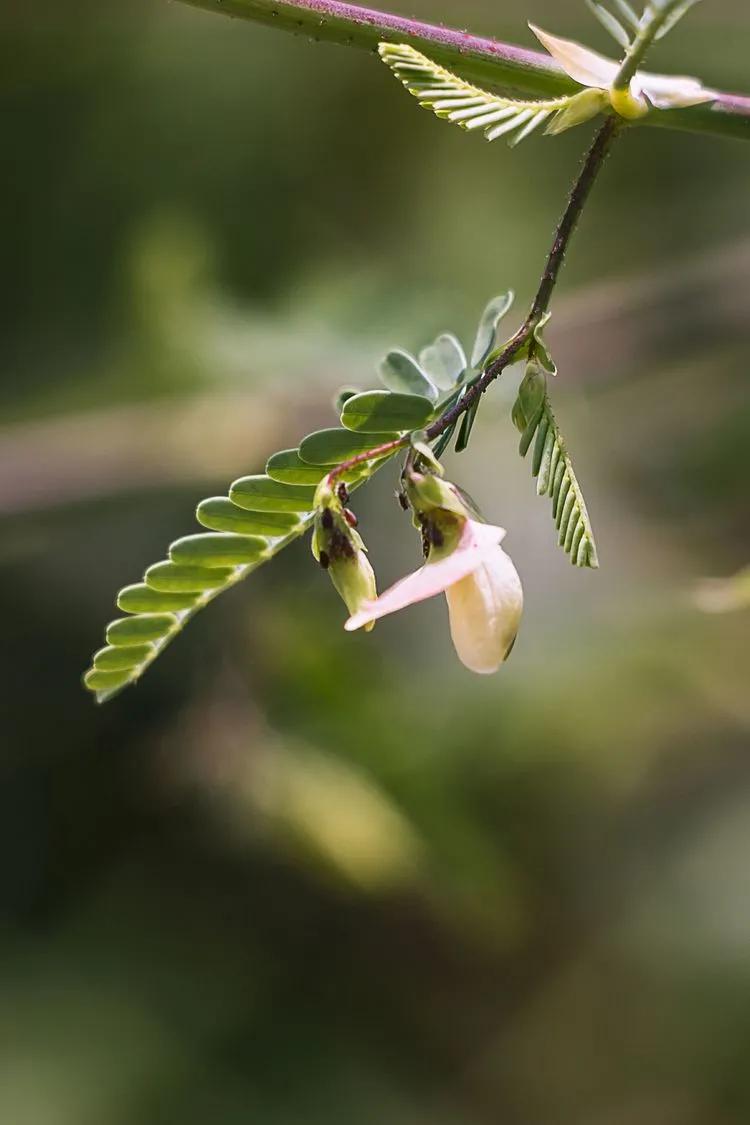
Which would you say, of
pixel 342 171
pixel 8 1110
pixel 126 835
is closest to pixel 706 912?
pixel 126 835

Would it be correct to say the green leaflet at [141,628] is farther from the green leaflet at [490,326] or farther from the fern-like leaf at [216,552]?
the green leaflet at [490,326]

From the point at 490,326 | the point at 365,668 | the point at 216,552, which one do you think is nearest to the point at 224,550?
the point at 216,552

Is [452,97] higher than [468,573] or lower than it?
higher

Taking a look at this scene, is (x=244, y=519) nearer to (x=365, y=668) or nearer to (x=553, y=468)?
(x=553, y=468)

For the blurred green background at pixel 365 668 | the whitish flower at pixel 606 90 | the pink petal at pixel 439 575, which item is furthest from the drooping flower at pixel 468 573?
the blurred green background at pixel 365 668

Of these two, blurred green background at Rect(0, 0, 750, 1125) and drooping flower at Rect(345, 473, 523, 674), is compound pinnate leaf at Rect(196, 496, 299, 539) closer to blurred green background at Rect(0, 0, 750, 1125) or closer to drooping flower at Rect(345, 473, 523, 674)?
drooping flower at Rect(345, 473, 523, 674)

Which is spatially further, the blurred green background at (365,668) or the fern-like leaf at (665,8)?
the blurred green background at (365,668)

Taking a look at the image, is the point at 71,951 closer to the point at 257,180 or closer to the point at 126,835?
the point at 126,835
